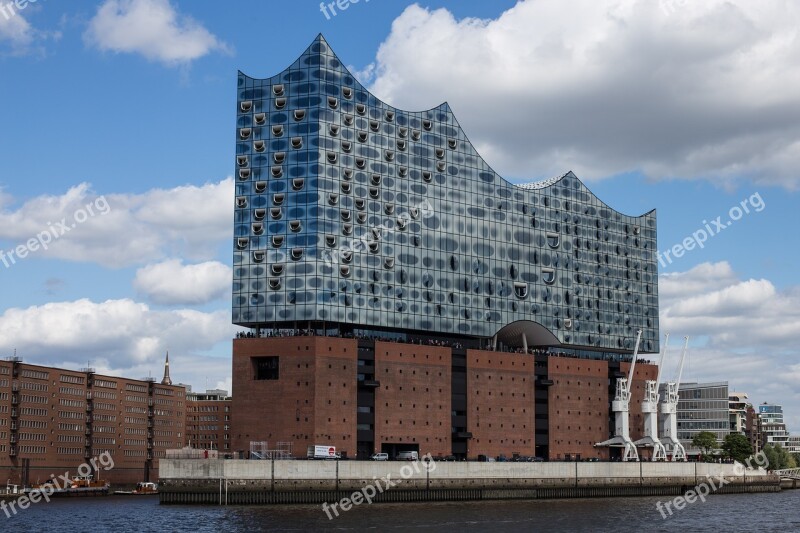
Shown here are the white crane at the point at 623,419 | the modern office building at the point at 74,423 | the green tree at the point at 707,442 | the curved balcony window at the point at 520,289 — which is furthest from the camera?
the green tree at the point at 707,442

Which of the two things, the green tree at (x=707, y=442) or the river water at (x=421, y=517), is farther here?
the green tree at (x=707, y=442)

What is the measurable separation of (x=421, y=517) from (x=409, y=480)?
23.5m

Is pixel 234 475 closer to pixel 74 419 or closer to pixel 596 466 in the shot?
pixel 596 466

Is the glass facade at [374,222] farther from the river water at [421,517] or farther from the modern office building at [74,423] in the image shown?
the modern office building at [74,423]

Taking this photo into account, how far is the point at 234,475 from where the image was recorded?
4569 inches

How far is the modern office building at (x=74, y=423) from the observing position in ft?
513

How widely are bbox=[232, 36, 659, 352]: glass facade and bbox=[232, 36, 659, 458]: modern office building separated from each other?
0.66ft

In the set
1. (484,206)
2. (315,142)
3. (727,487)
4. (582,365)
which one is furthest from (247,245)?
(727,487)

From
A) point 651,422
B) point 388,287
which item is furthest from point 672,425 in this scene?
point 388,287

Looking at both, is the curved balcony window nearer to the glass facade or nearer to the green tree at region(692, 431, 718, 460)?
the glass facade

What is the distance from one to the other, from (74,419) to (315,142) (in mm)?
69560

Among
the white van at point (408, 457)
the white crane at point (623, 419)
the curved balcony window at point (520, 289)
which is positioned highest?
the curved balcony window at point (520, 289)

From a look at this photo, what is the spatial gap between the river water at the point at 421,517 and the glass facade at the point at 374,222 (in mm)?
25978

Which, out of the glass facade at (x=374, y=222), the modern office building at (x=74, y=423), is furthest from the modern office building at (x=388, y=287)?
the modern office building at (x=74, y=423)
